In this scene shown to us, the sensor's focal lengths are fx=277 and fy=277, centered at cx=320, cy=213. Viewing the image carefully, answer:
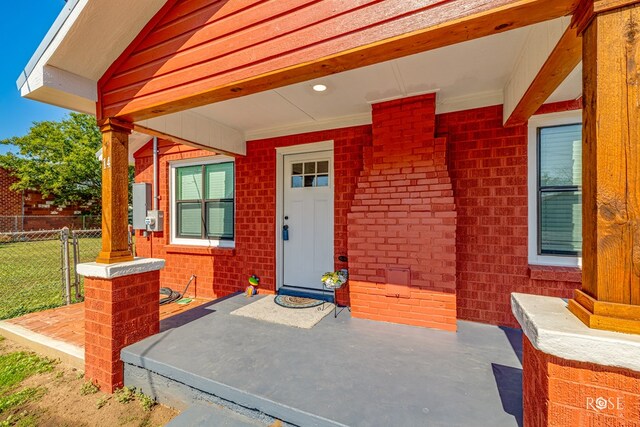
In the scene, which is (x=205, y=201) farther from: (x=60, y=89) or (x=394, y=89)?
(x=394, y=89)

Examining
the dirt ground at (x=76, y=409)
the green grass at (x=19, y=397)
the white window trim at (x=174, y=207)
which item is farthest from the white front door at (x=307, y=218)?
the green grass at (x=19, y=397)

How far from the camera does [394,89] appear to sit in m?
2.90

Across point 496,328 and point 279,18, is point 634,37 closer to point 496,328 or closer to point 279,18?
point 279,18

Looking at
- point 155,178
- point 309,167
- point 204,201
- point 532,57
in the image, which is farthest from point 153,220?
point 532,57

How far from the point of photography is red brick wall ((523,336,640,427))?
3.22 ft

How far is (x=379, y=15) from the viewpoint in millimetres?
1525

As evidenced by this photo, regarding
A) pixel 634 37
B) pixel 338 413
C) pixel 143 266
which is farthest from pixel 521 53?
pixel 143 266

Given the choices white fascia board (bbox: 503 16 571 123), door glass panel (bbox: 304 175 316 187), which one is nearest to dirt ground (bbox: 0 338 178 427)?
door glass panel (bbox: 304 175 316 187)

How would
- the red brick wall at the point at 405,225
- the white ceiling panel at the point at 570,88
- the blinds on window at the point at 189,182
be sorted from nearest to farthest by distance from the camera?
the white ceiling panel at the point at 570,88, the red brick wall at the point at 405,225, the blinds on window at the point at 189,182

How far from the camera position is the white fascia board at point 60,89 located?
7.40 feet

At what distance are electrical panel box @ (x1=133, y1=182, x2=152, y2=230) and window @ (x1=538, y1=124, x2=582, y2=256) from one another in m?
5.81

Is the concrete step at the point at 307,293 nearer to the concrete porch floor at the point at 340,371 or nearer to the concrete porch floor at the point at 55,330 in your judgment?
the concrete porch floor at the point at 340,371

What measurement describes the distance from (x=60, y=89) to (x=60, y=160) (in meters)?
20.5

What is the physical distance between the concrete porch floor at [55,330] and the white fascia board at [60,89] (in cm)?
249
